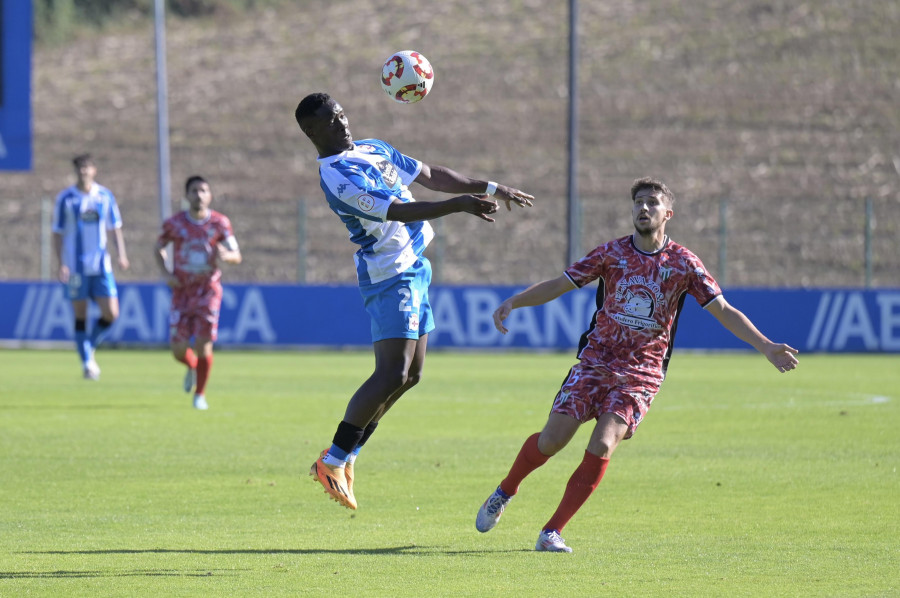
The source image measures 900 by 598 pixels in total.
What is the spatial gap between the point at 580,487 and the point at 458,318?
16.7 m

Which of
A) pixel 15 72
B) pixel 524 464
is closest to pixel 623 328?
pixel 524 464

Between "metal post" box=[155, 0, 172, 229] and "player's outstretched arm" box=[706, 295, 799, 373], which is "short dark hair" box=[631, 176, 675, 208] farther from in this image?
"metal post" box=[155, 0, 172, 229]

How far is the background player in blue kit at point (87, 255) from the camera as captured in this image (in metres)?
17.7

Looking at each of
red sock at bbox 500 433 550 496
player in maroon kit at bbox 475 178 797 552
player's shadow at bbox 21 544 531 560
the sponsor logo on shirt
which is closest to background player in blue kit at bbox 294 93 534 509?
player's shadow at bbox 21 544 531 560

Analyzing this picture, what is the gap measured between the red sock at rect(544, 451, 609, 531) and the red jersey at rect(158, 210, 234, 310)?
26.2 feet

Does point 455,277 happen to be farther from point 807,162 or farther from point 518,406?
point 518,406

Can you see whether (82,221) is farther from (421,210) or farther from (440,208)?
(440,208)

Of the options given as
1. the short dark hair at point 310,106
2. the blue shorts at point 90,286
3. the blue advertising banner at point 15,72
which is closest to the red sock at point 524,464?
the short dark hair at point 310,106

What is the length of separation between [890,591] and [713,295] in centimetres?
197

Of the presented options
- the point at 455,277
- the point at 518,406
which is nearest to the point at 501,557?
the point at 518,406

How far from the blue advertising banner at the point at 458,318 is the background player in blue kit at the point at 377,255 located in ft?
50.1

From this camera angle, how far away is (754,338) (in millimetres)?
7199

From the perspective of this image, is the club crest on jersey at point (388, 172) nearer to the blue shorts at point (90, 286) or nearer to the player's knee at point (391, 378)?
the player's knee at point (391, 378)

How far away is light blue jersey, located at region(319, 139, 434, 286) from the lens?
759 cm
